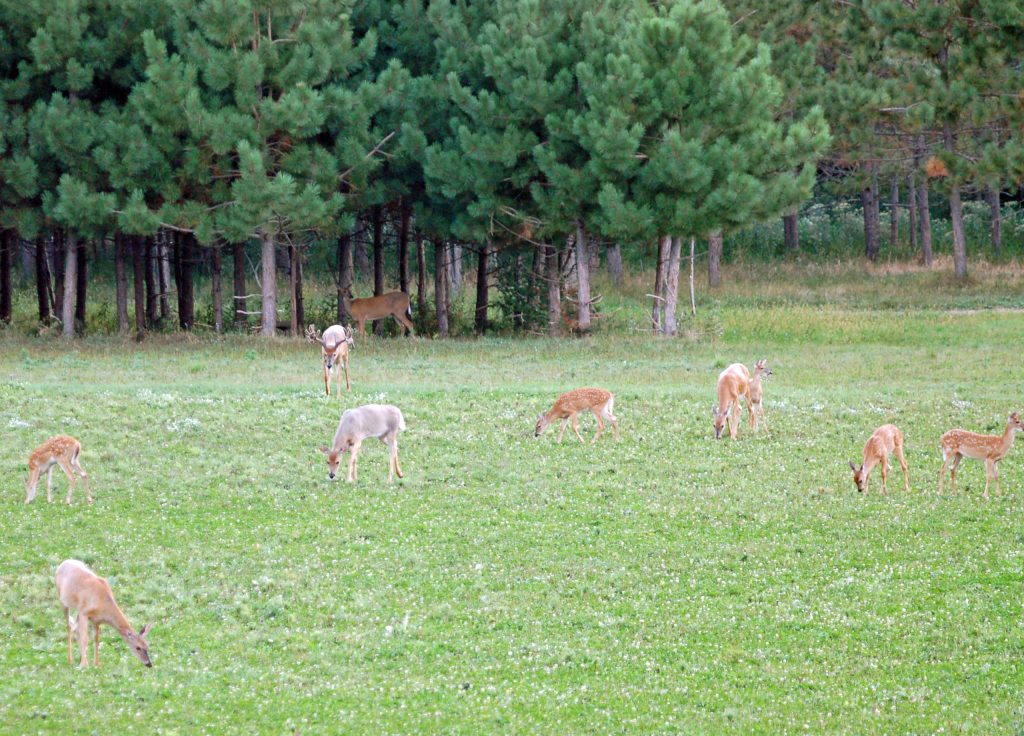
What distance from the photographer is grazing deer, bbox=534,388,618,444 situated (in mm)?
18250

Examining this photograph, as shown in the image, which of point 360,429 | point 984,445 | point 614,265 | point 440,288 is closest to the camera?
point 984,445

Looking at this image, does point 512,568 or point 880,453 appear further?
point 880,453

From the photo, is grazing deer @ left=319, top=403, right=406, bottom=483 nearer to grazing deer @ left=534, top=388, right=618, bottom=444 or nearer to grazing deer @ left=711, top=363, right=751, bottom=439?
grazing deer @ left=534, top=388, right=618, bottom=444

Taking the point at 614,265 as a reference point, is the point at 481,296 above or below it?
below

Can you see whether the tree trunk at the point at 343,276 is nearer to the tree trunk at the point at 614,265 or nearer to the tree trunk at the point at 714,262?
the tree trunk at the point at 614,265

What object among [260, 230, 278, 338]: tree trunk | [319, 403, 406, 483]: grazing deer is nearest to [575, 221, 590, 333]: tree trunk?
[260, 230, 278, 338]: tree trunk

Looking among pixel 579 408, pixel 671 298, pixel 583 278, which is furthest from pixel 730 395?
pixel 583 278

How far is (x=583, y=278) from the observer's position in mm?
34562

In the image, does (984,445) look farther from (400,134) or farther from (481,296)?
(481,296)

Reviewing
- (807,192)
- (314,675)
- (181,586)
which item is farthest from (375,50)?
(314,675)

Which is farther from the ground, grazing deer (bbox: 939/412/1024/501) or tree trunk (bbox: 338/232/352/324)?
tree trunk (bbox: 338/232/352/324)

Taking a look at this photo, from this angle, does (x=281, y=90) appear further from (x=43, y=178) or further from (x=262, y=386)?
(x=262, y=386)

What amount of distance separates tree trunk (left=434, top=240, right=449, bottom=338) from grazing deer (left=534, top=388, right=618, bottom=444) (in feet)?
59.8

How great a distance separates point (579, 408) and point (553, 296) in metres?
17.5
